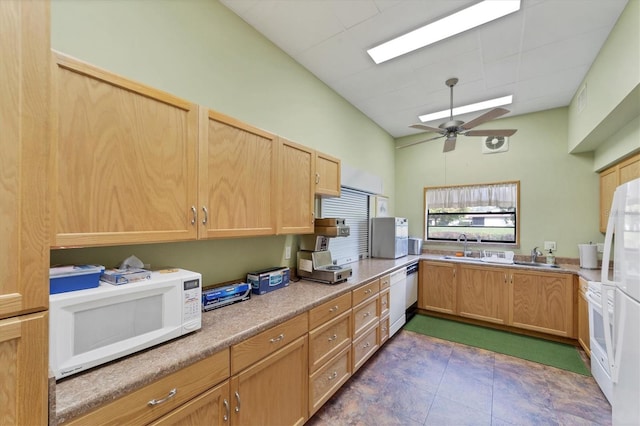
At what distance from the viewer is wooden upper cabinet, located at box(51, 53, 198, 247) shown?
44.0 inches

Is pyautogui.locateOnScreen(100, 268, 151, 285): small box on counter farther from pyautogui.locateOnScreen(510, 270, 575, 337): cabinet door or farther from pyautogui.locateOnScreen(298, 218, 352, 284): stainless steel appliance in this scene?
pyautogui.locateOnScreen(510, 270, 575, 337): cabinet door

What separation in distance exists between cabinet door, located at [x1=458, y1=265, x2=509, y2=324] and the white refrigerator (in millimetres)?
2012

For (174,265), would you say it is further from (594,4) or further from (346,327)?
(594,4)

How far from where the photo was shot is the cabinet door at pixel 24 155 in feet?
2.10

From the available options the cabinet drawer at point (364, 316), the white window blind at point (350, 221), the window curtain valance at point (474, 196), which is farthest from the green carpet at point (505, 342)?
the window curtain valance at point (474, 196)

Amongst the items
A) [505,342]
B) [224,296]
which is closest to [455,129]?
[505,342]

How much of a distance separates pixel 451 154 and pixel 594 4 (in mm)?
2697

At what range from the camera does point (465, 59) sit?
9.20ft

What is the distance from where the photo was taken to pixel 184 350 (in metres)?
1.24

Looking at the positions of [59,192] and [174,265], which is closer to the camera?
[59,192]

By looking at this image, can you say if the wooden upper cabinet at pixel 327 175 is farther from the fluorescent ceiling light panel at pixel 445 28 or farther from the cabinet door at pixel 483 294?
the cabinet door at pixel 483 294

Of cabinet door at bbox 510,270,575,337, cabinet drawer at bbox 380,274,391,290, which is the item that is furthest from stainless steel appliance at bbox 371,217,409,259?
cabinet door at bbox 510,270,575,337

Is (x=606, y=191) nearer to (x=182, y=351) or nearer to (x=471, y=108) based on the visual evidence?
(x=471, y=108)

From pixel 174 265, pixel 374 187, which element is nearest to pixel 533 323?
pixel 374 187
